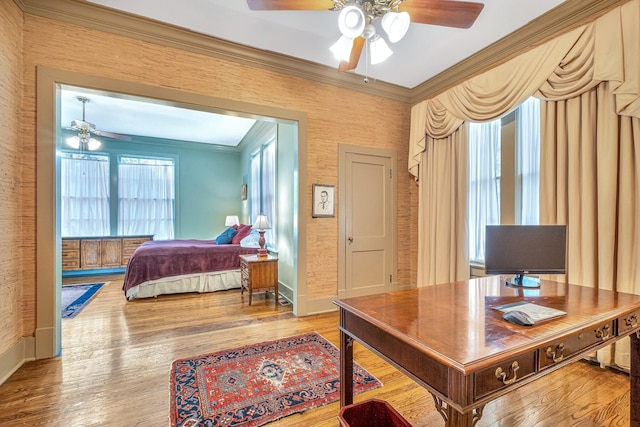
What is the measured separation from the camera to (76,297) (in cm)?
422

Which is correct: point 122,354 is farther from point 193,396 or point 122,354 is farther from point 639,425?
point 639,425

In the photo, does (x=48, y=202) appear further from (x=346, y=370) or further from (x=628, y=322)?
(x=628, y=322)

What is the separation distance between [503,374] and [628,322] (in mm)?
1015

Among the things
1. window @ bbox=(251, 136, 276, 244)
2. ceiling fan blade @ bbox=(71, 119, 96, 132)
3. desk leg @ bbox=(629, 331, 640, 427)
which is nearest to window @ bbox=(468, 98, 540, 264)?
desk leg @ bbox=(629, 331, 640, 427)

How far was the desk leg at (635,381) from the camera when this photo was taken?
1487 mm

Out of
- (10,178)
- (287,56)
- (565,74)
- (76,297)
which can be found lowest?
(76,297)

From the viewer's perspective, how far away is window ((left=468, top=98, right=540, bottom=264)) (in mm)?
2777

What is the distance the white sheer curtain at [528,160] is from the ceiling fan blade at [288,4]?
2224 millimetres

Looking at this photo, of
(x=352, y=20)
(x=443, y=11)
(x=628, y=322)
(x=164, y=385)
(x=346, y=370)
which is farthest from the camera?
(x=164, y=385)

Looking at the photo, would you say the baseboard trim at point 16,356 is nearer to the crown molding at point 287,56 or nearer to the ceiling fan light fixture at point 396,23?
the crown molding at point 287,56

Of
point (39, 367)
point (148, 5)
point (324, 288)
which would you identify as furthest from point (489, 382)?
point (148, 5)

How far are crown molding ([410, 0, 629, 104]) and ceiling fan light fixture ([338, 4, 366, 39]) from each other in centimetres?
202

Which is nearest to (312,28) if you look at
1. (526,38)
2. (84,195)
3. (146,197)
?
(526,38)

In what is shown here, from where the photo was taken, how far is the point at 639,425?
1.47 metres
